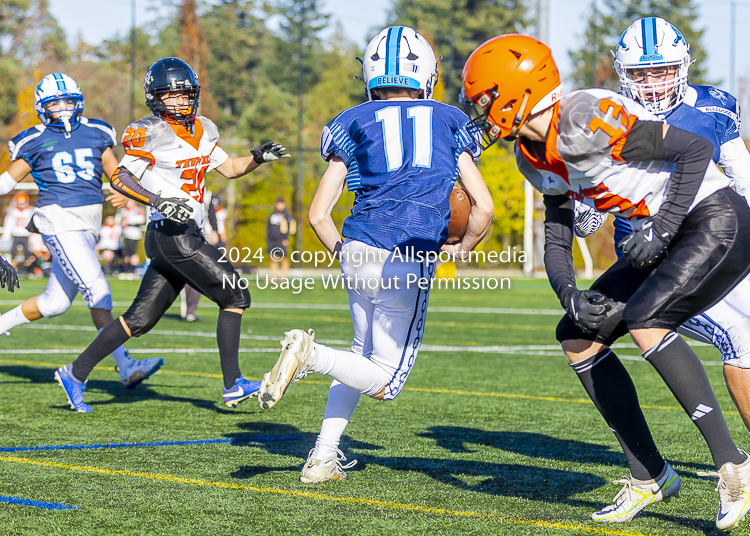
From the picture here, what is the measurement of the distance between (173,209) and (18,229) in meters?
18.5

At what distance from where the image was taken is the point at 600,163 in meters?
3.15

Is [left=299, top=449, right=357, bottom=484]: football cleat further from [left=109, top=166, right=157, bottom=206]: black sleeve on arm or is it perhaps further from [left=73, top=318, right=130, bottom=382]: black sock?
[left=73, top=318, right=130, bottom=382]: black sock

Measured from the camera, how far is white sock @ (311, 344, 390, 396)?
352cm

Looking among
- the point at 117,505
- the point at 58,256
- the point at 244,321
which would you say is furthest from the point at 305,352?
the point at 244,321

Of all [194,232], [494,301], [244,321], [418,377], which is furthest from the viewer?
[494,301]

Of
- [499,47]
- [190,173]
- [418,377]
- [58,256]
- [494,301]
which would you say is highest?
[499,47]

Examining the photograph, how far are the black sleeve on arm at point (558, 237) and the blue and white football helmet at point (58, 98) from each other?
3.94 meters

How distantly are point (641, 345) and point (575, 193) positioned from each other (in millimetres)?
601

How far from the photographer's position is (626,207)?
3.29 m

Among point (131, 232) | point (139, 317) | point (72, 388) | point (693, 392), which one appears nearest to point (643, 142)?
point (693, 392)

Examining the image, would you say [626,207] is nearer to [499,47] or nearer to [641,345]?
[641,345]

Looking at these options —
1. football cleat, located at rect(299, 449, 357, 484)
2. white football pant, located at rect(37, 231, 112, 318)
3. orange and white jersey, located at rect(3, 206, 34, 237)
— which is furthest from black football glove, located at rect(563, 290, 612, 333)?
orange and white jersey, located at rect(3, 206, 34, 237)

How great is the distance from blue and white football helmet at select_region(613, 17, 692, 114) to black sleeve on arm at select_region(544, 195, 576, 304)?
97cm

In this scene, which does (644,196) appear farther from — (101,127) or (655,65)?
(101,127)
